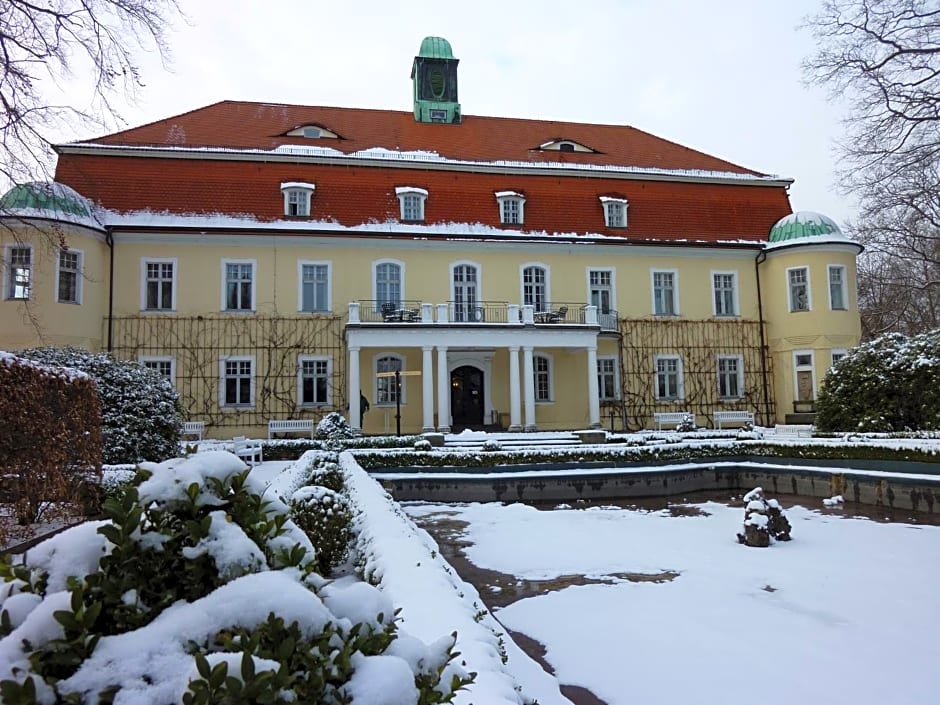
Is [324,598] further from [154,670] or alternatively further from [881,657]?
[881,657]

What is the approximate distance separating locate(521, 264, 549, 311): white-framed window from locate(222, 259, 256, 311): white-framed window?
384 inches

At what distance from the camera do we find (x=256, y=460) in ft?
57.4

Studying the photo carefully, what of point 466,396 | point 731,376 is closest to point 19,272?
point 466,396

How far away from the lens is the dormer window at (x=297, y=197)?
23.6 meters

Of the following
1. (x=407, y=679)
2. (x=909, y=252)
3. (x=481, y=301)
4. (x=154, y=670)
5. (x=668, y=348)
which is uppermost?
(x=909, y=252)

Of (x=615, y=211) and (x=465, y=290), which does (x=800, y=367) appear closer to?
(x=615, y=211)

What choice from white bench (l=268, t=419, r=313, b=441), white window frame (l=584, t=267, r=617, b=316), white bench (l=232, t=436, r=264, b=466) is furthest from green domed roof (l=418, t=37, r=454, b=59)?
white bench (l=232, t=436, r=264, b=466)

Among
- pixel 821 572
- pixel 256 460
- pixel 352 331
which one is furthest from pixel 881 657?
pixel 352 331

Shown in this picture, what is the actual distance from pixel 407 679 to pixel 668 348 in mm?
25494

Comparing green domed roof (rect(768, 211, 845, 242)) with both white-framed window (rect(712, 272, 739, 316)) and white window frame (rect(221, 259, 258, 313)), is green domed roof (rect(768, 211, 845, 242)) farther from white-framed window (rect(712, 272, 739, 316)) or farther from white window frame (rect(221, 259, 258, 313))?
white window frame (rect(221, 259, 258, 313))

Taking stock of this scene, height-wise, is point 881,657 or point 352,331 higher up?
point 352,331

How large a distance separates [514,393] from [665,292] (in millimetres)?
8149

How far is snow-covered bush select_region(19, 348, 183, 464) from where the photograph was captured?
535 inches

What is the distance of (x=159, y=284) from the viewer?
2275 cm
